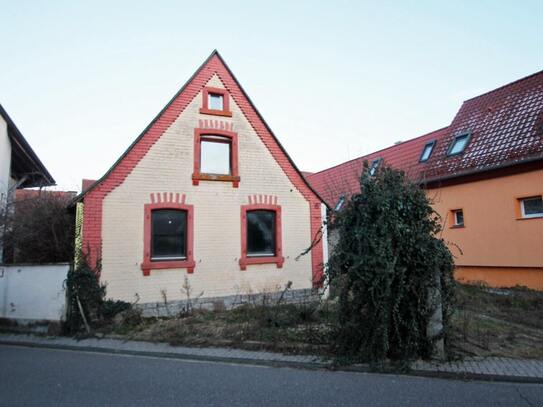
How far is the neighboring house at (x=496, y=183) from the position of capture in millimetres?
13383

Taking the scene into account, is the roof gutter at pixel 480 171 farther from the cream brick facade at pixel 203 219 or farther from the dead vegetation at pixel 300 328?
the cream brick facade at pixel 203 219

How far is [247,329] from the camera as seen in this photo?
27.4 feet

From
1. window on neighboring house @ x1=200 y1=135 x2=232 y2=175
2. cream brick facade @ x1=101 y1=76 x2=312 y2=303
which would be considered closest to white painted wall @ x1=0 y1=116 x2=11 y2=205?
cream brick facade @ x1=101 y1=76 x2=312 y2=303

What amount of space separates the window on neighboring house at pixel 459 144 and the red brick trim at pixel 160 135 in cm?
731

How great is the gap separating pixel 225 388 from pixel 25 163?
14.2 m

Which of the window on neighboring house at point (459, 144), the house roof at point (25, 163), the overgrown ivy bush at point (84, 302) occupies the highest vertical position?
the window on neighboring house at point (459, 144)

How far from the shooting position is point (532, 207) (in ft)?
44.5

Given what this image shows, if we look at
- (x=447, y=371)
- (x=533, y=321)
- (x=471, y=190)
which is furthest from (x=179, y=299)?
(x=471, y=190)

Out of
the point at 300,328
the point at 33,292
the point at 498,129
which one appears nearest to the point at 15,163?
the point at 33,292

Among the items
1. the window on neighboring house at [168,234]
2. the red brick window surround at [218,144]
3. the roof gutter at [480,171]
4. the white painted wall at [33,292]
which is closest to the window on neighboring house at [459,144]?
the roof gutter at [480,171]

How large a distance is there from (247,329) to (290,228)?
5.11 metres

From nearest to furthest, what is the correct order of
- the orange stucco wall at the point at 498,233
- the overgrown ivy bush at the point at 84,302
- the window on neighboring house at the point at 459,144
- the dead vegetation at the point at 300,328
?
the dead vegetation at the point at 300,328, the overgrown ivy bush at the point at 84,302, the orange stucco wall at the point at 498,233, the window on neighboring house at the point at 459,144

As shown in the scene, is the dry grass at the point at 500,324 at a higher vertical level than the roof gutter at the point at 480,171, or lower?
lower

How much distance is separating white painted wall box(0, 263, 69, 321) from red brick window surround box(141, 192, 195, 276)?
200cm
